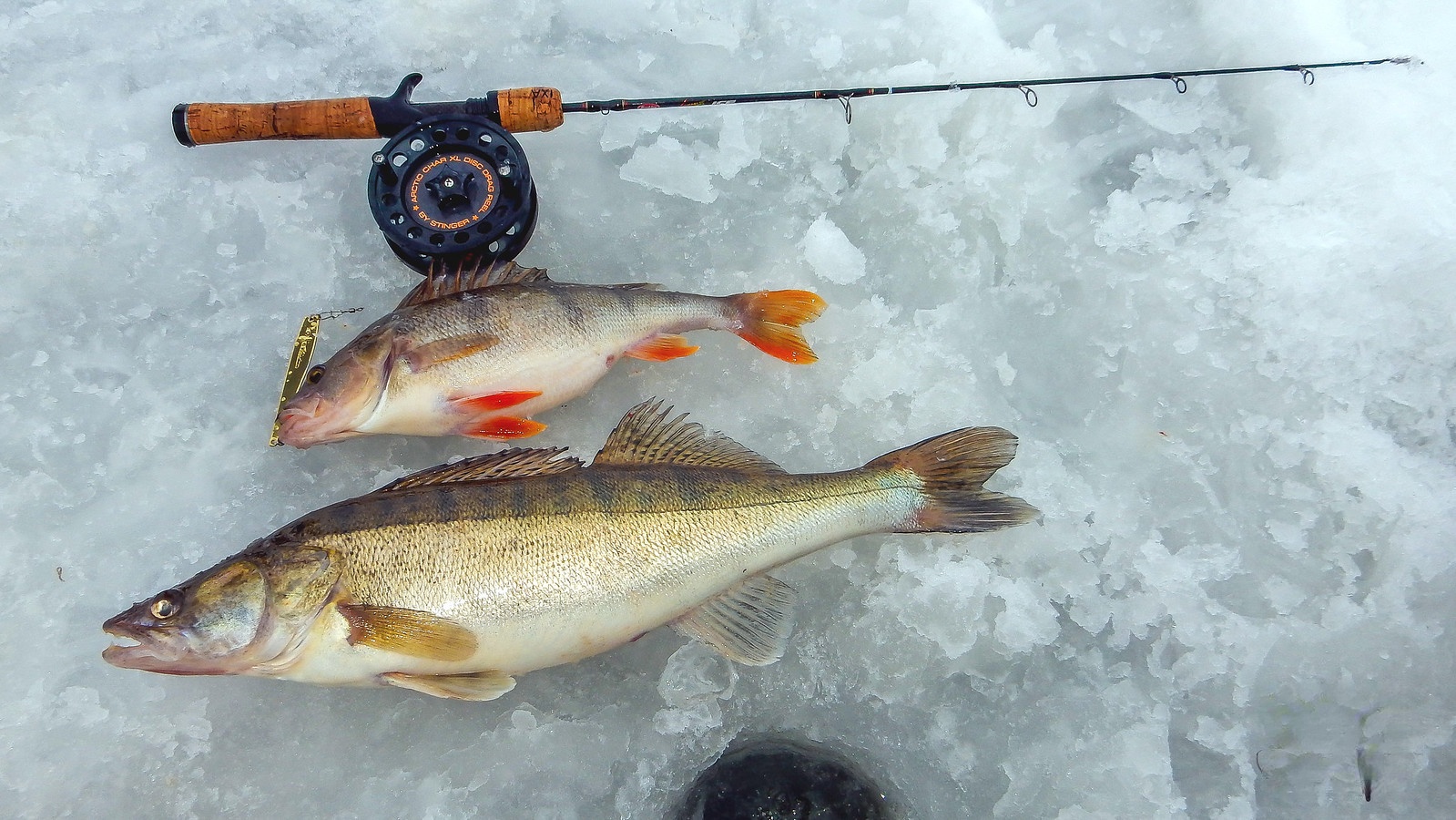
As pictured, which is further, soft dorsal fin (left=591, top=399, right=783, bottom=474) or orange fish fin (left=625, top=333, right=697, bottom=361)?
orange fish fin (left=625, top=333, right=697, bottom=361)

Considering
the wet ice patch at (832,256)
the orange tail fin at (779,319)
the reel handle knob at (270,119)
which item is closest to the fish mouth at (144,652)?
the reel handle knob at (270,119)

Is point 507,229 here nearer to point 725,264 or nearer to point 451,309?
point 451,309

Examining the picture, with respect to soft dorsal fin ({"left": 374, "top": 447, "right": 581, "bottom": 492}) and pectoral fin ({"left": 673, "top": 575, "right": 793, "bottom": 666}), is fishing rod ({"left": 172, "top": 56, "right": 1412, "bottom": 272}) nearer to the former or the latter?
soft dorsal fin ({"left": 374, "top": 447, "right": 581, "bottom": 492})

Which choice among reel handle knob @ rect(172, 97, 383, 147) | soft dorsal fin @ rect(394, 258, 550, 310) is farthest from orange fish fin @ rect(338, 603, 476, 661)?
reel handle knob @ rect(172, 97, 383, 147)

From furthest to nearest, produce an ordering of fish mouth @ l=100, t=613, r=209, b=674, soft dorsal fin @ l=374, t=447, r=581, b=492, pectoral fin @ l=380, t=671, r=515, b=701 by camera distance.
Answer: soft dorsal fin @ l=374, t=447, r=581, b=492
pectoral fin @ l=380, t=671, r=515, b=701
fish mouth @ l=100, t=613, r=209, b=674

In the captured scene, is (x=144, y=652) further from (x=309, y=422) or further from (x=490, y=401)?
(x=490, y=401)

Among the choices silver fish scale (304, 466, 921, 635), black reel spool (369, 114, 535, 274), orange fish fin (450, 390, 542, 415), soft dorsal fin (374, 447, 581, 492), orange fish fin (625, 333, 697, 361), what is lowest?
silver fish scale (304, 466, 921, 635)

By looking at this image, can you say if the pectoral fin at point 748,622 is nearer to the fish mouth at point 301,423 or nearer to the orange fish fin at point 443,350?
the orange fish fin at point 443,350
